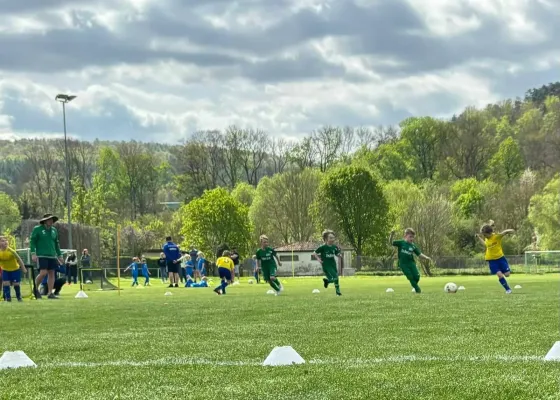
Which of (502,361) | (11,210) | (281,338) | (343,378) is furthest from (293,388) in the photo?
(11,210)

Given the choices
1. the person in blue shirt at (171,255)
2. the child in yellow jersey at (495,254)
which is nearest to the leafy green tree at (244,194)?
the person in blue shirt at (171,255)

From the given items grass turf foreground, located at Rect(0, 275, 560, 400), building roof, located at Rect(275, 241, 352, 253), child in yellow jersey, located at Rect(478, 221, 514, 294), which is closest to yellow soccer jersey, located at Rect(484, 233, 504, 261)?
child in yellow jersey, located at Rect(478, 221, 514, 294)

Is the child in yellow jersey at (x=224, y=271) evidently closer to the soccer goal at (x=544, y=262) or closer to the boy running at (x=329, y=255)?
the boy running at (x=329, y=255)

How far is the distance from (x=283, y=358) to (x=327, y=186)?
71.9 m

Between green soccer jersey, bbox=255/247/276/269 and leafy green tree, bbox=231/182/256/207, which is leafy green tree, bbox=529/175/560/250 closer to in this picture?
leafy green tree, bbox=231/182/256/207

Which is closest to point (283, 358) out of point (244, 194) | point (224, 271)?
point (224, 271)

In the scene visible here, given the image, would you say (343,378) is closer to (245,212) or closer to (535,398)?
(535,398)

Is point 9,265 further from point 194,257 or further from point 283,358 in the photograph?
point 194,257

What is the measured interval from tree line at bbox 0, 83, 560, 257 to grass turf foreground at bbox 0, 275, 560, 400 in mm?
63382

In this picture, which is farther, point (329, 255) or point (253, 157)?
point (253, 157)

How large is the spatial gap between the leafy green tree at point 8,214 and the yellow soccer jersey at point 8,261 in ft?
240

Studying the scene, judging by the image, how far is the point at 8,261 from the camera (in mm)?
20984

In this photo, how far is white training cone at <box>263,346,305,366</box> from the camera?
24.5 feet

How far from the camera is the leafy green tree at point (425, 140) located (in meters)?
93.0
